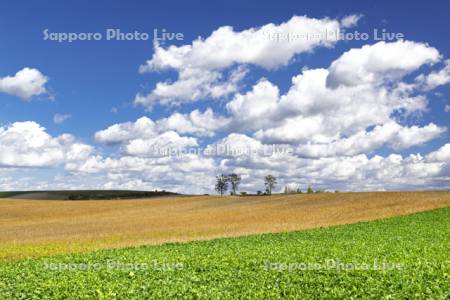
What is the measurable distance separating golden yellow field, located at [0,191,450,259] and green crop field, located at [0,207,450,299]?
42.5ft

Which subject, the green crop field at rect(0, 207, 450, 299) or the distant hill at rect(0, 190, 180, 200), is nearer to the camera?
the green crop field at rect(0, 207, 450, 299)

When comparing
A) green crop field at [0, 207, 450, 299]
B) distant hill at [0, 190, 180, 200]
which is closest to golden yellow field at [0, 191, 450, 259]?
green crop field at [0, 207, 450, 299]

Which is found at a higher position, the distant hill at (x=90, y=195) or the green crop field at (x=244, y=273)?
the distant hill at (x=90, y=195)

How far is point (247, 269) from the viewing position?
24.5 meters

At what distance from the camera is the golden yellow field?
156 feet

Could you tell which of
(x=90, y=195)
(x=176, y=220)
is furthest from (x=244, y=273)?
(x=90, y=195)

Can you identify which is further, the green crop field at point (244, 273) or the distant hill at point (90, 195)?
the distant hill at point (90, 195)

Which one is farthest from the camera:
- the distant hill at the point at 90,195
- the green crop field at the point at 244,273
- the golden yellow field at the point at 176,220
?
the distant hill at the point at 90,195

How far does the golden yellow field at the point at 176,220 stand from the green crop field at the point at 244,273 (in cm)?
1294

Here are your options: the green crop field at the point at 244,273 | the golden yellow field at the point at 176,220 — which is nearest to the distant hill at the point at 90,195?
the golden yellow field at the point at 176,220

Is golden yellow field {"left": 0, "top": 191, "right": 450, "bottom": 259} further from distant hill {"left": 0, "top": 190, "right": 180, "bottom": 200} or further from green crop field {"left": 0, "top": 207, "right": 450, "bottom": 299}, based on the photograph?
distant hill {"left": 0, "top": 190, "right": 180, "bottom": 200}

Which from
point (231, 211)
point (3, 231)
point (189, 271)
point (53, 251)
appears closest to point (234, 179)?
point (231, 211)

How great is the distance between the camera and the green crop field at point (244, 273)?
19672 millimetres

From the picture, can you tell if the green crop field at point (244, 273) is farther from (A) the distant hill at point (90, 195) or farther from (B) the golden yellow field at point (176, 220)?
(A) the distant hill at point (90, 195)
